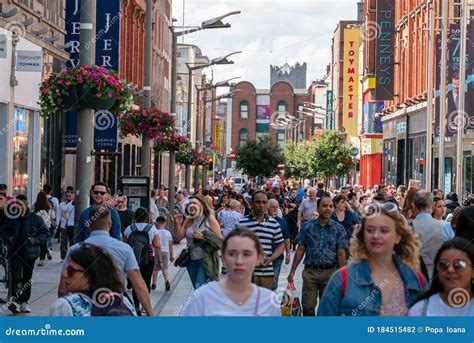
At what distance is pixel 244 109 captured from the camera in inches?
7667

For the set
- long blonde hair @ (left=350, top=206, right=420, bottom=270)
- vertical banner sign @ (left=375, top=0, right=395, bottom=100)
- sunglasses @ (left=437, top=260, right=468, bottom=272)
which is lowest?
sunglasses @ (left=437, top=260, right=468, bottom=272)

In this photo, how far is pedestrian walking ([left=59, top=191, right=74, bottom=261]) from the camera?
2536 centimetres

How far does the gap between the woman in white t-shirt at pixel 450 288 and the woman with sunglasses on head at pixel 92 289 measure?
162cm

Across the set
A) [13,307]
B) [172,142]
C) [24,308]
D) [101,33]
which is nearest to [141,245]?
[24,308]

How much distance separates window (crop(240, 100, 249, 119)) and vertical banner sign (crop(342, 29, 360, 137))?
97.7 meters

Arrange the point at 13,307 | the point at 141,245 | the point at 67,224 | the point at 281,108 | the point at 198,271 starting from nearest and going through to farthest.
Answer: the point at 198,271 → the point at 13,307 → the point at 141,245 → the point at 67,224 → the point at 281,108

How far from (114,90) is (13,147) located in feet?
36.2

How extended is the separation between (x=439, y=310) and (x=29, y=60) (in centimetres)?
2140

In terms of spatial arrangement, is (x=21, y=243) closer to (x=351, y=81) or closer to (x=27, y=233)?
(x=27, y=233)

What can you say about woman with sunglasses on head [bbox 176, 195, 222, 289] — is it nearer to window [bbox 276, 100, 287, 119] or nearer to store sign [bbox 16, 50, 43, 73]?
store sign [bbox 16, 50, 43, 73]

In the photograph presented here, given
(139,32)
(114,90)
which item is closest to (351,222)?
(114,90)

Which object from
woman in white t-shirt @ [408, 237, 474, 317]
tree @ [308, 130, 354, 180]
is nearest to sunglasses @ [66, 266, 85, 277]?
woman in white t-shirt @ [408, 237, 474, 317]

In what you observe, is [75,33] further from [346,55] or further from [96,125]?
[346,55]

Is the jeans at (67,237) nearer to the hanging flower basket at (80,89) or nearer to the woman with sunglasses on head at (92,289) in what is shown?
the hanging flower basket at (80,89)
